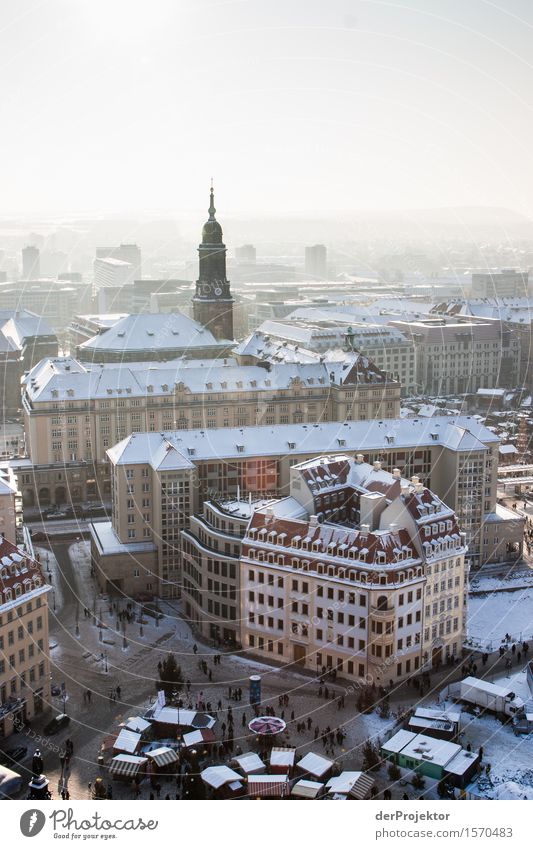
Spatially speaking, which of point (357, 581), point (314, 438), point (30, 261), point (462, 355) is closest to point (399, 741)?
point (357, 581)

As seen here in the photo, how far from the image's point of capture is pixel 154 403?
55.8 meters

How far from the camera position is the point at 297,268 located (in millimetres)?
158375

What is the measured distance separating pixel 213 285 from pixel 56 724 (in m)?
40.2

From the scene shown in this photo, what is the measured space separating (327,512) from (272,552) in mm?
2594

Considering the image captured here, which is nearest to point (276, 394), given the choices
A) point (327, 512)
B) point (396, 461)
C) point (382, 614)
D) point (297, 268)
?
point (396, 461)

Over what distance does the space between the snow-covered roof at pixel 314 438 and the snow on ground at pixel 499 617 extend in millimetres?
6344

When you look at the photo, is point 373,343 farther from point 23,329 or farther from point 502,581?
point 502,581

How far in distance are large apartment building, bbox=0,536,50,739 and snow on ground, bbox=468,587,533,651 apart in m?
13.6

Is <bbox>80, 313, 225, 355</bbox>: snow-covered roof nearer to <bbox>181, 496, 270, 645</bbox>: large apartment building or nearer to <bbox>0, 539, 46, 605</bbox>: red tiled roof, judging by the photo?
<bbox>181, 496, 270, 645</bbox>: large apartment building

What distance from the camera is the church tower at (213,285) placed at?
64188 millimetres

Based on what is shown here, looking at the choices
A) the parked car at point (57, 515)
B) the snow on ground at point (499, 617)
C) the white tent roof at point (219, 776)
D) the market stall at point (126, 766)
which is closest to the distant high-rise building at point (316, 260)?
the parked car at point (57, 515)

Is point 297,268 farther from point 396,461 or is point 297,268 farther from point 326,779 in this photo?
point 326,779

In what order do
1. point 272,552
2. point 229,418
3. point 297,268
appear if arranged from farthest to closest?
point 297,268
point 229,418
point 272,552

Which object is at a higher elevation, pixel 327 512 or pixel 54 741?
pixel 327 512
